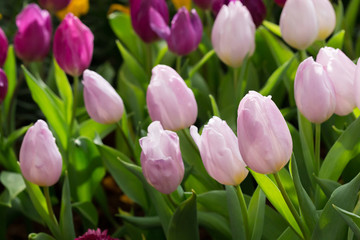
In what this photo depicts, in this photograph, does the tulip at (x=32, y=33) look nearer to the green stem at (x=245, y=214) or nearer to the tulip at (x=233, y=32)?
the tulip at (x=233, y=32)

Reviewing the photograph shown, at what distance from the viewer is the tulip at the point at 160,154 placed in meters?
0.80

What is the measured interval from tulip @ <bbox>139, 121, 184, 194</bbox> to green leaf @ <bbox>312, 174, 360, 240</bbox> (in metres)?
0.18

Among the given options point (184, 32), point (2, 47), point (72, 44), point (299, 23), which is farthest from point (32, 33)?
point (299, 23)

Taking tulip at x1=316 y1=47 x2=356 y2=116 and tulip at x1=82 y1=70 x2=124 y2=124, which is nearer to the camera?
tulip at x1=316 y1=47 x2=356 y2=116

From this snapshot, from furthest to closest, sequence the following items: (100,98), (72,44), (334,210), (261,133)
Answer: (72,44)
(100,98)
(334,210)
(261,133)

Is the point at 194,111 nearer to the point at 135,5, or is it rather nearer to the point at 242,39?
the point at 242,39

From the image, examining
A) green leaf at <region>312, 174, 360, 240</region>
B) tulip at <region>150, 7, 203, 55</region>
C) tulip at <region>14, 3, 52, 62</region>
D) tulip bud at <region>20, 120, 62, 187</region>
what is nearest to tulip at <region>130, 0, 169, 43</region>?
tulip at <region>150, 7, 203, 55</region>

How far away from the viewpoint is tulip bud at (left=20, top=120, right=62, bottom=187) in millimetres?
883

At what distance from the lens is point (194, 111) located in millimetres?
933

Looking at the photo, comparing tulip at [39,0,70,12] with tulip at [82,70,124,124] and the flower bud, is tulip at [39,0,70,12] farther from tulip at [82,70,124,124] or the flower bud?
the flower bud

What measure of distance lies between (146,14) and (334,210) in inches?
24.7

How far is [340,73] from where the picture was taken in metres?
0.84

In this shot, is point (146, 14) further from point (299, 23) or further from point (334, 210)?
point (334, 210)

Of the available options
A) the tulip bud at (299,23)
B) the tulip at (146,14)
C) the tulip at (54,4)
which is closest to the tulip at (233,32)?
the tulip bud at (299,23)
